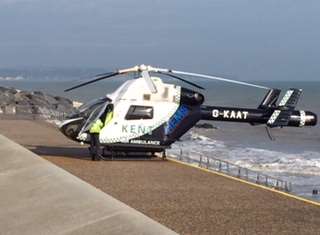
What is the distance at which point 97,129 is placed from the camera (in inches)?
693

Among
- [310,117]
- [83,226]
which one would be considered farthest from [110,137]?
[83,226]

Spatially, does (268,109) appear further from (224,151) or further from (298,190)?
(224,151)

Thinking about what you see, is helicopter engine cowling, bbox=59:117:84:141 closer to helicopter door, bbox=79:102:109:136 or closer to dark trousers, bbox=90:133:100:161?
helicopter door, bbox=79:102:109:136

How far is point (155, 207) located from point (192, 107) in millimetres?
7606

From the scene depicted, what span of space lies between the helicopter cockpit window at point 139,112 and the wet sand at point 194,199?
1.27 m

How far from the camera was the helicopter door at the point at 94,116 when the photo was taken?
17703mm

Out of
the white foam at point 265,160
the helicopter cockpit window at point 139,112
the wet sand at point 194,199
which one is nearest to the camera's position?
the wet sand at point 194,199

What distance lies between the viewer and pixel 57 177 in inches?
387

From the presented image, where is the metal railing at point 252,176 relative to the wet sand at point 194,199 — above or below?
below

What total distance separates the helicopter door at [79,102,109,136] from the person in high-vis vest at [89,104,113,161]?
0.29 feet

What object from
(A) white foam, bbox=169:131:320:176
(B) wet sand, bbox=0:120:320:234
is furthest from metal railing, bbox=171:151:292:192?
(A) white foam, bbox=169:131:320:176

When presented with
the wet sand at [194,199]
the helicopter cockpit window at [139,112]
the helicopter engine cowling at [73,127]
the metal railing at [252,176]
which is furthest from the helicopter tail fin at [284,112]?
the helicopter engine cowling at [73,127]

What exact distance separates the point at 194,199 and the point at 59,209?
446 cm

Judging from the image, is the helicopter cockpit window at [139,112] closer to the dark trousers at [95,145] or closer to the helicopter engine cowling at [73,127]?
the dark trousers at [95,145]
